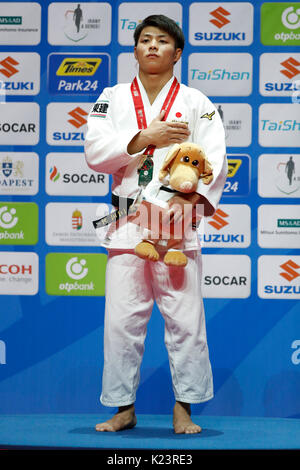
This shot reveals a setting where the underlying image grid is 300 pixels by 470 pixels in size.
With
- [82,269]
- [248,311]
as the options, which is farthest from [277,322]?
[82,269]

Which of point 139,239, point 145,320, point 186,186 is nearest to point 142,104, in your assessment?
point 186,186

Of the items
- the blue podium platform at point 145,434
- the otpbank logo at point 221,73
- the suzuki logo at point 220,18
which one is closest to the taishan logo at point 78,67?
the otpbank logo at point 221,73

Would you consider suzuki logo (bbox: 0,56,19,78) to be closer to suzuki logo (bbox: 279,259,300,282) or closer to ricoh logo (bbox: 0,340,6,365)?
ricoh logo (bbox: 0,340,6,365)

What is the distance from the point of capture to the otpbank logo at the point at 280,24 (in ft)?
10.7

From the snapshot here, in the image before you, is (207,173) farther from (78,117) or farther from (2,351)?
(2,351)

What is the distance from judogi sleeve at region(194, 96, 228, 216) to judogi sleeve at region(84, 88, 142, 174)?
284mm

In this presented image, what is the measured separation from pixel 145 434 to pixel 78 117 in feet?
5.90

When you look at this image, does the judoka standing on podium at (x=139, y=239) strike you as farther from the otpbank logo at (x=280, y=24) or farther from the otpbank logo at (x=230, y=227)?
the otpbank logo at (x=280, y=24)

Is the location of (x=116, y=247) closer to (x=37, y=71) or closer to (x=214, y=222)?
(x=214, y=222)

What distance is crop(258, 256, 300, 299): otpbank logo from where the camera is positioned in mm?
3275

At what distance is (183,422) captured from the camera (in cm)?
241

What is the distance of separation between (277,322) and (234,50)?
1537mm

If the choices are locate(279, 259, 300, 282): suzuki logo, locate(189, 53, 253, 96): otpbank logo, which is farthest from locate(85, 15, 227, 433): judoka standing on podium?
locate(279, 259, 300, 282): suzuki logo

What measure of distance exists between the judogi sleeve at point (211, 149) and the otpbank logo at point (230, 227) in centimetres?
92
